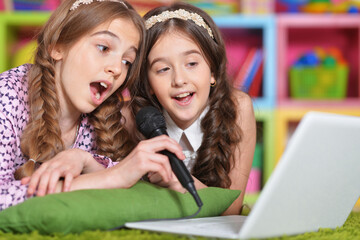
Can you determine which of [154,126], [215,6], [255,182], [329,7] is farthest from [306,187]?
[329,7]

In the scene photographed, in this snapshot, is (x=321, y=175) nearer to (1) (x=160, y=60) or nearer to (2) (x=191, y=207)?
(2) (x=191, y=207)

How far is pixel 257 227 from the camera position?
719 mm

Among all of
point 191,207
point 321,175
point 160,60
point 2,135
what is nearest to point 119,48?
point 160,60

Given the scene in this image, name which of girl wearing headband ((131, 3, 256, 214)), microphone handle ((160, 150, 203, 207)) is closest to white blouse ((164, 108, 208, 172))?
girl wearing headband ((131, 3, 256, 214))

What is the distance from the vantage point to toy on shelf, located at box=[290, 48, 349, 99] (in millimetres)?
2828

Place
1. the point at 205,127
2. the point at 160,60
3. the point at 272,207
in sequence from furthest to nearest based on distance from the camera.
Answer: the point at 205,127 → the point at 160,60 → the point at 272,207

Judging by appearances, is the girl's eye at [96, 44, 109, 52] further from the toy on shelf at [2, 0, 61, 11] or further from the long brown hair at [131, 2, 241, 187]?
the toy on shelf at [2, 0, 61, 11]

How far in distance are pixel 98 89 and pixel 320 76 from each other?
5.87ft

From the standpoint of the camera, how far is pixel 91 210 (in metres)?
0.86

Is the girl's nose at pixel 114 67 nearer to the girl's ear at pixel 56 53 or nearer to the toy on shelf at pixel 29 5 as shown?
the girl's ear at pixel 56 53

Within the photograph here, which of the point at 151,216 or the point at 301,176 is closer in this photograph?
the point at 301,176

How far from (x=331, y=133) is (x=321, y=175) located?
9 cm

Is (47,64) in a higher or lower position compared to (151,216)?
higher

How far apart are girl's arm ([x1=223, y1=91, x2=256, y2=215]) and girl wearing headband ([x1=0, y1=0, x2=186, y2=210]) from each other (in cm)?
39
